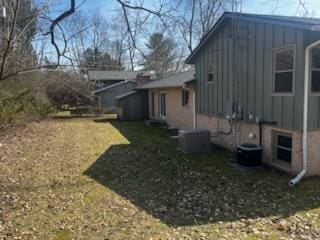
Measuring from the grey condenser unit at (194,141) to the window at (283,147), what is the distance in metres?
2.96

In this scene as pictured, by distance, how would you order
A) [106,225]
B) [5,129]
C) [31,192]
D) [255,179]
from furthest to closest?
[5,129]
[255,179]
[31,192]
[106,225]

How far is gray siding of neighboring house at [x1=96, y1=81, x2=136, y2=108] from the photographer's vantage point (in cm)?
3068

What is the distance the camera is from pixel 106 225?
17.4 feet

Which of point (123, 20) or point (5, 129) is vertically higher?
point (123, 20)

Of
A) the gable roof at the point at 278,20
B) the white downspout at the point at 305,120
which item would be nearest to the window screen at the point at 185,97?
the gable roof at the point at 278,20

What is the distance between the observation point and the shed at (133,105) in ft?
74.7

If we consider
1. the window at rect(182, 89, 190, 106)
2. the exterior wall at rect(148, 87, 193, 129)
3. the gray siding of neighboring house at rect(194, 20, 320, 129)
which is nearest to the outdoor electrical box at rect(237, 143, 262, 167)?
the gray siding of neighboring house at rect(194, 20, 320, 129)

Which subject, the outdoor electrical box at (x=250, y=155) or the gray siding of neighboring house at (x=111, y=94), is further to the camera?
the gray siding of neighboring house at (x=111, y=94)

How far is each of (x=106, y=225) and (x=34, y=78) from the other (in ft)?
42.2

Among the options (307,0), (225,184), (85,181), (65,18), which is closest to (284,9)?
(307,0)

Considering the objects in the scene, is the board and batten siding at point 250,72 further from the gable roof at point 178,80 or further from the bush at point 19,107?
the bush at point 19,107

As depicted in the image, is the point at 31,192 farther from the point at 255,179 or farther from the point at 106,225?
the point at 255,179

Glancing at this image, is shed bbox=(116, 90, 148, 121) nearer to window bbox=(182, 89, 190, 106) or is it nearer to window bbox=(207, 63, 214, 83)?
window bbox=(182, 89, 190, 106)

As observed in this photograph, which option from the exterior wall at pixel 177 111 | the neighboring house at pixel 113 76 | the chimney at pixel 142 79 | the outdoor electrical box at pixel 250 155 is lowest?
the outdoor electrical box at pixel 250 155
